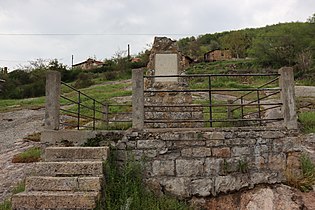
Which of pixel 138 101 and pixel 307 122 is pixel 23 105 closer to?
pixel 138 101

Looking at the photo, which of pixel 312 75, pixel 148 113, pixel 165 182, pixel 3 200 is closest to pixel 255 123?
pixel 148 113

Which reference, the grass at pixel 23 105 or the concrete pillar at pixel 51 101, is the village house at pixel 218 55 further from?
the concrete pillar at pixel 51 101

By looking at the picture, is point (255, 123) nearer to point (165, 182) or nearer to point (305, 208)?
point (305, 208)

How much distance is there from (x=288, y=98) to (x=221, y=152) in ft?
5.92

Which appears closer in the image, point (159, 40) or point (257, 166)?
point (257, 166)

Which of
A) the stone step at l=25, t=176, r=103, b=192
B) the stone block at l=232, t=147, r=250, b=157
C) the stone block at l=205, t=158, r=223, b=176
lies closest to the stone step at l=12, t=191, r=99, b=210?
the stone step at l=25, t=176, r=103, b=192

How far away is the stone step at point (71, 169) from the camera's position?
4742 mm

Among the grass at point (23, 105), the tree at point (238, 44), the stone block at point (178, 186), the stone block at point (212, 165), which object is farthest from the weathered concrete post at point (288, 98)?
the tree at point (238, 44)

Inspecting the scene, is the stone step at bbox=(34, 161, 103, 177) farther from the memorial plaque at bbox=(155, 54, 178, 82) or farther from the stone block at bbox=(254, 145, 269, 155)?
the memorial plaque at bbox=(155, 54, 178, 82)

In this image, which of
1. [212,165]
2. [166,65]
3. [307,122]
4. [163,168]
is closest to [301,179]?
[212,165]

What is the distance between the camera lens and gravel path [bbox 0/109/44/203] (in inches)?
256

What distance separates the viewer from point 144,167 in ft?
17.7

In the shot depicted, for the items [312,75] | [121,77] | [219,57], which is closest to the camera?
[312,75]

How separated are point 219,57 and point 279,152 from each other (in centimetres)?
4347
